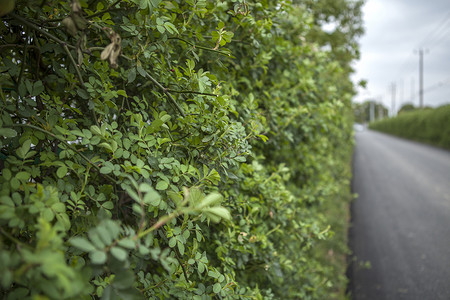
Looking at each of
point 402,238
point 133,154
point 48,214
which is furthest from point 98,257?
point 402,238

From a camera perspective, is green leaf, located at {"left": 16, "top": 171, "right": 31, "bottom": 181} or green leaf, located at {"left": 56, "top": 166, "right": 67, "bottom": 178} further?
green leaf, located at {"left": 56, "top": 166, "right": 67, "bottom": 178}

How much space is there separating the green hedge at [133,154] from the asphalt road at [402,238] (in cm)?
203

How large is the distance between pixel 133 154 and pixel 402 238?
523 centimetres

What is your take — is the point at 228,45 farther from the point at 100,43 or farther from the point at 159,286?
the point at 159,286

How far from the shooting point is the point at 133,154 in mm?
1204

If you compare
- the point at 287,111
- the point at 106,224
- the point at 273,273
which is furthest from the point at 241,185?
the point at 106,224

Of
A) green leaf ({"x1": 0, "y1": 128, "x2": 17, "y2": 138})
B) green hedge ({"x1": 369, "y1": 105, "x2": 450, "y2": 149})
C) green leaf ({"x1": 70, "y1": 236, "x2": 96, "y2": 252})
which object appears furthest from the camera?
green hedge ({"x1": 369, "y1": 105, "x2": 450, "y2": 149})

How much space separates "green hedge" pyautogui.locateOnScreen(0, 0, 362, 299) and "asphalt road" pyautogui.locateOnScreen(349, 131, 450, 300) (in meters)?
2.03

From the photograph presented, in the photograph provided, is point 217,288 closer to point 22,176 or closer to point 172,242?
point 172,242

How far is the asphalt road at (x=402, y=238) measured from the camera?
12.0ft

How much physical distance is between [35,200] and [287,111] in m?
1.87

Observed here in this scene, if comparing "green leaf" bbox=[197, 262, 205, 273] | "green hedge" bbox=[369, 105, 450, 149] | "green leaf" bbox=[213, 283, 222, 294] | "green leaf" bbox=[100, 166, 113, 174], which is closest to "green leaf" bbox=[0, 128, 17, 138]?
"green leaf" bbox=[100, 166, 113, 174]

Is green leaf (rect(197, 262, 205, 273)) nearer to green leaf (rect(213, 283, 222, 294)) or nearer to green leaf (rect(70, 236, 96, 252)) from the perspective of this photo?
green leaf (rect(213, 283, 222, 294))

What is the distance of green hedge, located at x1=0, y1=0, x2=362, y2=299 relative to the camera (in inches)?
31.1
